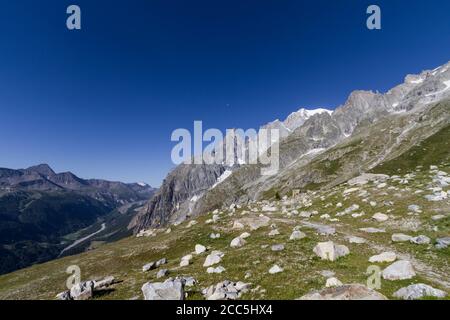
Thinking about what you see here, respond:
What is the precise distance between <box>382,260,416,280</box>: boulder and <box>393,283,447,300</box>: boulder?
2937 mm

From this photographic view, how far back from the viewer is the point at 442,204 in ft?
114

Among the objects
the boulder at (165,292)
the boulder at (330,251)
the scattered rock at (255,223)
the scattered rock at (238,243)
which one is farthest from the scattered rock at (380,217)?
the boulder at (165,292)

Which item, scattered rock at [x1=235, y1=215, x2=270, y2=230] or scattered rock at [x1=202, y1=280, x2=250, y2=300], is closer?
scattered rock at [x1=202, y1=280, x2=250, y2=300]

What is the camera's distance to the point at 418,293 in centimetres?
1460

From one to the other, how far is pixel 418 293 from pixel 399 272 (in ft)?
12.0

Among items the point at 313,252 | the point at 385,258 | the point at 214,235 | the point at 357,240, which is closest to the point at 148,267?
the point at 214,235

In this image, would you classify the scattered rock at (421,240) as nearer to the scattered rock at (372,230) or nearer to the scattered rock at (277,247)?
the scattered rock at (372,230)

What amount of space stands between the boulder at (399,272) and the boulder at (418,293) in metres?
2.94

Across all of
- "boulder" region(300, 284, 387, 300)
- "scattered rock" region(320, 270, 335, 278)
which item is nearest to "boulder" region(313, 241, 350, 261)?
"scattered rock" region(320, 270, 335, 278)

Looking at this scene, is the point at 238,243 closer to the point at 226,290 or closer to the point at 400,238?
the point at 226,290

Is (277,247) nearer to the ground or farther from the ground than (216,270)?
farther from the ground

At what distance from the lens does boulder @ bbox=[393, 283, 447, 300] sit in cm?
1443

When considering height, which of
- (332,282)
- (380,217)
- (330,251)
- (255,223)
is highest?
(380,217)

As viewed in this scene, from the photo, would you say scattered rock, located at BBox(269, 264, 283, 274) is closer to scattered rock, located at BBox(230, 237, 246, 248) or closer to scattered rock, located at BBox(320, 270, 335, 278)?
scattered rock, located at BBox(320, 270, 335, 278)
